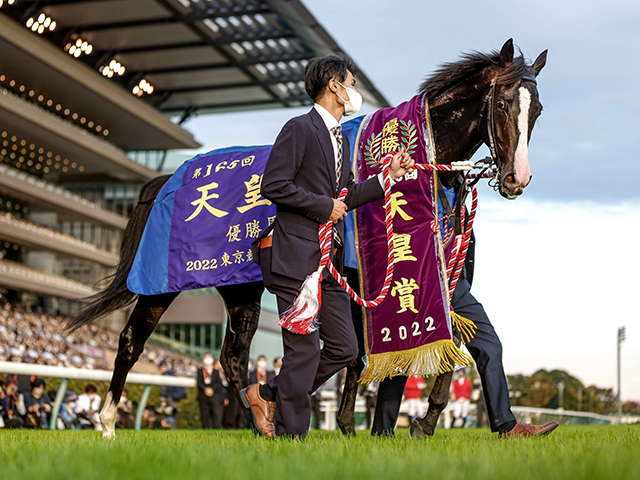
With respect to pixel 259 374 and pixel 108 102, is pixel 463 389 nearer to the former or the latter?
pixel 259 374

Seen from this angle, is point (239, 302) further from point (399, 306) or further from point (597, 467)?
point (597, 467)

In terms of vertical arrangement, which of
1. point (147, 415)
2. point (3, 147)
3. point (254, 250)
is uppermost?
point (3, 147)

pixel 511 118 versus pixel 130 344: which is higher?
pixel 511 118

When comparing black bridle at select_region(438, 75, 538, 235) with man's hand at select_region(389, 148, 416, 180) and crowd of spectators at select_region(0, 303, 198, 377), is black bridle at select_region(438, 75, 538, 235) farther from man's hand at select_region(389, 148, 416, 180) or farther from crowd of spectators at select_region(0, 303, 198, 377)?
crowd of spectators at select_region(0, 303, 198, 377)

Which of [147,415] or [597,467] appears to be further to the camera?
[147,415]

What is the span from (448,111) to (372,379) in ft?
5.79

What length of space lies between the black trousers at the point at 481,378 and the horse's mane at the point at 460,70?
1.25m

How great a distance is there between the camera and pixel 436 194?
459 cm

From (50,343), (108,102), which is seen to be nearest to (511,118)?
(50,343)

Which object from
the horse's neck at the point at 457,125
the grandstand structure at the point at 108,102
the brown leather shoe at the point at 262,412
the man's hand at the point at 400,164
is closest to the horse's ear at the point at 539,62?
the horse's neck at the point at 457,125

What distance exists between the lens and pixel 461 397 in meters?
15.7

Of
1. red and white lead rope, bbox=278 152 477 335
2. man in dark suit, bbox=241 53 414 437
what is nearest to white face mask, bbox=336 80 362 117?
man in dark suit, bbox=241 53 414 437

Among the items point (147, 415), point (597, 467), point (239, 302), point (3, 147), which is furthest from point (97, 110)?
point (597, 467)

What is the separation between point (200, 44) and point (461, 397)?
78.7 ft
